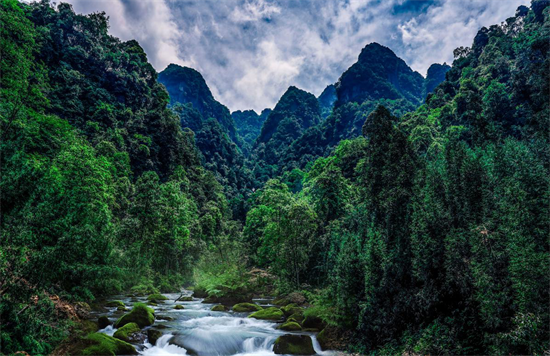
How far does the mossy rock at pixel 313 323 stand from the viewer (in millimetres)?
16078

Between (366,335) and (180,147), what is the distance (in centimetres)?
5475

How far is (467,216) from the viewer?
1039 cm

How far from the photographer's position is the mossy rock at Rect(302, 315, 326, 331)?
16078 millimetres

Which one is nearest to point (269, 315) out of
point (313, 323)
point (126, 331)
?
point (313, 323)

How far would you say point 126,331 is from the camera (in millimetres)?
14227

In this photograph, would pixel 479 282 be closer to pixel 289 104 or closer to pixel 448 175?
pixel 448 175

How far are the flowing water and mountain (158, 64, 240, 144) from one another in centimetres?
12708

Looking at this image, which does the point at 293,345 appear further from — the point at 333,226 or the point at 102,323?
the point at 333,226

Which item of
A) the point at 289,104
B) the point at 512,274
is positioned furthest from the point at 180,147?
the point at 289,104

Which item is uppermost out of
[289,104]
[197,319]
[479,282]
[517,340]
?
[289,104]

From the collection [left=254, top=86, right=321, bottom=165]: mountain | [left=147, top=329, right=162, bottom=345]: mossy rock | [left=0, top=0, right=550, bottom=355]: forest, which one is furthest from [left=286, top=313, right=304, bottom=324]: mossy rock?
[left=254, top=86, right=321, bottom=165]: mountain

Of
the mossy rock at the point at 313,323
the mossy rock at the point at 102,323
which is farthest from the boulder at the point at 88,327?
the mossy rock at the point at 313,323

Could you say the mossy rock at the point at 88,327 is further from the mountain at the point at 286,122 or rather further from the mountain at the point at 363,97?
the mountain at the point at 286,122

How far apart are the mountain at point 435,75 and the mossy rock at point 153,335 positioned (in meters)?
142
